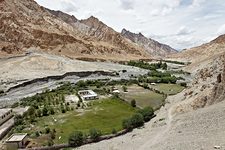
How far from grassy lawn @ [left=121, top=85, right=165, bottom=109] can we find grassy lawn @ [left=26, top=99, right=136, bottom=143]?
441cm

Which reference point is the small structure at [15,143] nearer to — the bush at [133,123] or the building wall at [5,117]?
the building wall at [5,117]

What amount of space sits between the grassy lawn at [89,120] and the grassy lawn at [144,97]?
441cm

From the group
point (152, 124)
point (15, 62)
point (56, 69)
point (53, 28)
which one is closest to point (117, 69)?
point (56, 69)

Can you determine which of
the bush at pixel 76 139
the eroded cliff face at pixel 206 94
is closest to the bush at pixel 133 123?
the eroded cliff face at pixel 206 94

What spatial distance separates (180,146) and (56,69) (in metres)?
92.4

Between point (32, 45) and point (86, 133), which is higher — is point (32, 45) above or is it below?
above

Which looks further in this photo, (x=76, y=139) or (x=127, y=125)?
(x=127, y=125)

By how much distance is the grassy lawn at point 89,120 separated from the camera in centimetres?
5820

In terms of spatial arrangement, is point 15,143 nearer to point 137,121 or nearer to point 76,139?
point 76,139

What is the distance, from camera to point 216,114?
48938 millimetres

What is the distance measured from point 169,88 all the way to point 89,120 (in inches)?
1496

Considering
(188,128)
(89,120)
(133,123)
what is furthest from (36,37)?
(188,128)

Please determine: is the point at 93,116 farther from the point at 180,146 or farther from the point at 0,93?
the point at 0,93

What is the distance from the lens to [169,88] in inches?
3824
